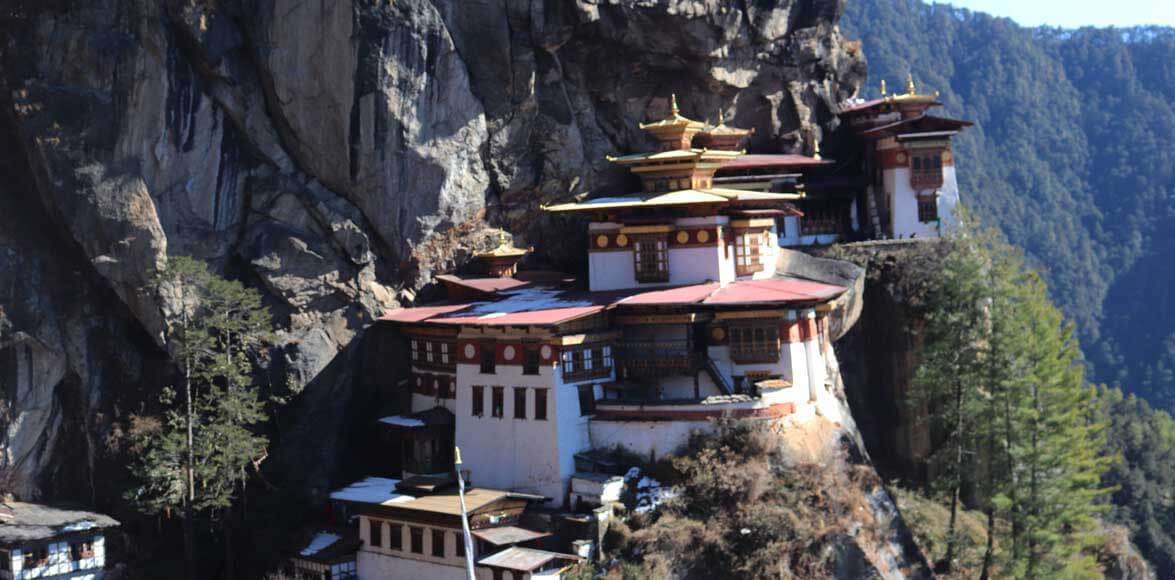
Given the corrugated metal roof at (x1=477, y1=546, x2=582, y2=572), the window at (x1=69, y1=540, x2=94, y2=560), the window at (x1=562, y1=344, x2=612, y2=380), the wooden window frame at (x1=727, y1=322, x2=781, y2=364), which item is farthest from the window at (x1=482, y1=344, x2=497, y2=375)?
A: the window at (x1=69, y1=540, x2=94, y2=560)

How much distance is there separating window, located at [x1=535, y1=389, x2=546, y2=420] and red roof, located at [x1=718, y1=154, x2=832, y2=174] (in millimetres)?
15304

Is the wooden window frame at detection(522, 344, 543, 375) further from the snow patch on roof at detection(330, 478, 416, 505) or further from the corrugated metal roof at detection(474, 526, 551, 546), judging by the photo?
the snow patch on roof at detection(330, 478, 416, 505)

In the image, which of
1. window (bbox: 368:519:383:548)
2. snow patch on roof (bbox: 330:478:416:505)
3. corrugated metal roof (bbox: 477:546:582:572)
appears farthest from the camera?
window (bbox: 368:519:383:548)

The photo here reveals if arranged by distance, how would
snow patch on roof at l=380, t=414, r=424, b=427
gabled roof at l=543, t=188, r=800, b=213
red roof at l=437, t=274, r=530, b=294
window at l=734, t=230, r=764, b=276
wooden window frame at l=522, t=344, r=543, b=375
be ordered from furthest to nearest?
1. window at l=734, t=230, r=764, b=276
2. red roof at l=437, t=274, r=530, b=294
3. gabled roof at l=543, t=188, r=800, b=213
4. snow patch on roof at l=380, t=414, r=424, b=427
5. wooden window frame at l=522, t=344, r=543, b=375

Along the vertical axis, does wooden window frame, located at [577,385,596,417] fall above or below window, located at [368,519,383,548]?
above

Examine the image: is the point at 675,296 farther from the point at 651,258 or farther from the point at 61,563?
the point at 61,563

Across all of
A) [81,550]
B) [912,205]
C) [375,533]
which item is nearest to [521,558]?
[375,533]

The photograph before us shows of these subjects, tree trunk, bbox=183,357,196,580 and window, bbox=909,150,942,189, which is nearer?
tree trunk, bbox=183,357,196,580

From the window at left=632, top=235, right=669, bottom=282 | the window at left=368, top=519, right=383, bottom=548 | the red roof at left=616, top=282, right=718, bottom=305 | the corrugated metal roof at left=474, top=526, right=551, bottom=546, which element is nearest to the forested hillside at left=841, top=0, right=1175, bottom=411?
the window at left=632, top=235, right=669, bottom=282

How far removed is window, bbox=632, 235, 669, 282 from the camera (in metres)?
44.7

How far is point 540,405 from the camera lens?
40.2 meters

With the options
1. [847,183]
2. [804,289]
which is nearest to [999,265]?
[804,289]

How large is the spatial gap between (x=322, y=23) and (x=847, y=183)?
23005 mm

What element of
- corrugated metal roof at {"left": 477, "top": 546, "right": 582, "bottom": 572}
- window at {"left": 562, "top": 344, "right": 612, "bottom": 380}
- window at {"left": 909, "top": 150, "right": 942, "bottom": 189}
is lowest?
corrugated metal roof at {"left": 477, "top": 546, "right": 582, "bottom": 572}
